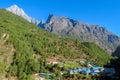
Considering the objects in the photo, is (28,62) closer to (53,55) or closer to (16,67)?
(16,67)

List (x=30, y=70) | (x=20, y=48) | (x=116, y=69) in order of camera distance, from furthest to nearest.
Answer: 1. (x=20, y=48)
2. (x=116, y=69)
3. (x=30, y=70)

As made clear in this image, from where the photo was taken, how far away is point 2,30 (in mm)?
112125

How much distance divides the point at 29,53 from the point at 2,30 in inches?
714

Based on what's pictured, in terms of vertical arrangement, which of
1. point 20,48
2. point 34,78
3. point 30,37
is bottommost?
point 34,78

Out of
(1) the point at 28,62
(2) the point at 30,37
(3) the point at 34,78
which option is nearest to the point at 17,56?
(1) the point at 28,62

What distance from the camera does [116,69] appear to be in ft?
306

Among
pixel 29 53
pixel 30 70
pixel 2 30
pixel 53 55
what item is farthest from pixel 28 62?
pixel 2 30

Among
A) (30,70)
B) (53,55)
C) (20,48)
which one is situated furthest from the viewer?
(53,55)

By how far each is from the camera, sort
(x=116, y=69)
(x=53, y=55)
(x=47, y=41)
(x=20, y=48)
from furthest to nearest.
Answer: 1. (x=47, y=41)
2. (x=53, y=55)
3. (x=20, y=48)
4. (x=116, y=69)

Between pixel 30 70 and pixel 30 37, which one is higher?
pixel 30 37

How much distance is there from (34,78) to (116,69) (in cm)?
2859

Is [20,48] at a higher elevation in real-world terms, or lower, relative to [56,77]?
higher

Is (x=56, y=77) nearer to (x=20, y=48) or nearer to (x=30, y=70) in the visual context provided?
(x=30, y=70)

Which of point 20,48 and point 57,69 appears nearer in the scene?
point 57,69
